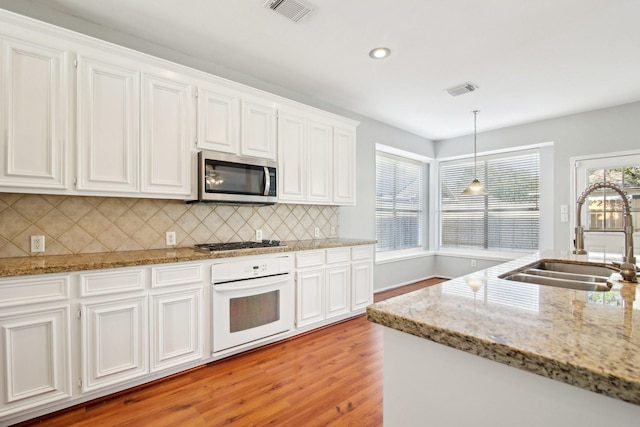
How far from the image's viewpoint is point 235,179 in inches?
112

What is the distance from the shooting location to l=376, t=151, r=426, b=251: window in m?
5.20

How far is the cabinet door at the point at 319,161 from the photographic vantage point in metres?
3.49

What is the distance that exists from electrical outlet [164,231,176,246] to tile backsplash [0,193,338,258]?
0.09ft

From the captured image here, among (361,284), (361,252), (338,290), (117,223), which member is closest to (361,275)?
(361,284)

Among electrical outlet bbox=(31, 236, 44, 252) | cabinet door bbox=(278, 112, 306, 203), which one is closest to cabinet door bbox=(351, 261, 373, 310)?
cabinet door bbox=(278, 112, 306, 203)

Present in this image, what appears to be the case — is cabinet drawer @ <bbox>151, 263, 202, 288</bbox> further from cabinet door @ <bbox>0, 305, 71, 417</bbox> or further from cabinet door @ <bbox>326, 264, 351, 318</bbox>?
cabinet door @ <bbox>326, 264, 351, 318</bbox>

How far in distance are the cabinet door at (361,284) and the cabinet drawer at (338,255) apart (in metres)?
0.16

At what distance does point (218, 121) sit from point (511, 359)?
2706 millimetres

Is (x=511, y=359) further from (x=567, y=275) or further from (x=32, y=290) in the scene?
(x=32, y=290)

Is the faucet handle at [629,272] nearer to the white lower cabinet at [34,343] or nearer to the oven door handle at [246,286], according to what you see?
the oven door handle at [246,286]

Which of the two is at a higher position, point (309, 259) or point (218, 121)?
point (218, 121)

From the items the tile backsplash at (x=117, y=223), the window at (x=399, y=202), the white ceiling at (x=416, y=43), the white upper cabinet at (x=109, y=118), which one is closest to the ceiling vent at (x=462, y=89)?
the white ceiling at (x=416, y=43)

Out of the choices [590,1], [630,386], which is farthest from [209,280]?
[590,1]

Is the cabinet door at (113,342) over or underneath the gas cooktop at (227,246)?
underneath
